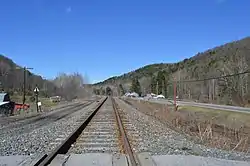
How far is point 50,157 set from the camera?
9.15 meters

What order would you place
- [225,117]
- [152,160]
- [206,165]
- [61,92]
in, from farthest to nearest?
[61,92] < [225,117] < [152,160] < [206,165]

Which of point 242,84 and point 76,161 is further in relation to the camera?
point 242,84

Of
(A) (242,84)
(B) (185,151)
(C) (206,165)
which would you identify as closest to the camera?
(C) (206,165)

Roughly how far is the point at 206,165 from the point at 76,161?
10.2 feet

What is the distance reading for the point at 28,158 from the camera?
9.53 metres

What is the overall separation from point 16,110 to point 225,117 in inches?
986

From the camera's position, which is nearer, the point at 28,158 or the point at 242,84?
the point at 28,158

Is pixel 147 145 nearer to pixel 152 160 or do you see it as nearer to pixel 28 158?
pixel 152 160

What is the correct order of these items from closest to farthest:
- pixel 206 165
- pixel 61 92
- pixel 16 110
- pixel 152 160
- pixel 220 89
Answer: pixel 206 165
pixel 152 160
pixel 16 110
pixel 220 89
pixel 61 92

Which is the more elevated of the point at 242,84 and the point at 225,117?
the point at 242,84

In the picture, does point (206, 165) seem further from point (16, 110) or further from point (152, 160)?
point (16, 110)

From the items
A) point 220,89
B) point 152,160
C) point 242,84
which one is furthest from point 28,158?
point 220,89

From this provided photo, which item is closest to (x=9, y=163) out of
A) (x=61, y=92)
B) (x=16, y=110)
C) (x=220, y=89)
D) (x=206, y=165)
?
(x=206, y=165)

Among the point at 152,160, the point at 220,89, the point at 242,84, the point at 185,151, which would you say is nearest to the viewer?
the point at 152,160
